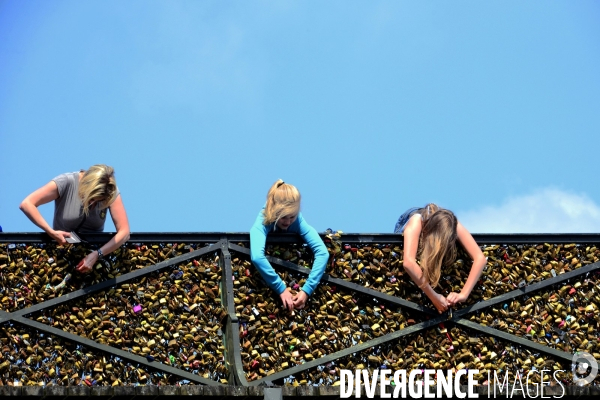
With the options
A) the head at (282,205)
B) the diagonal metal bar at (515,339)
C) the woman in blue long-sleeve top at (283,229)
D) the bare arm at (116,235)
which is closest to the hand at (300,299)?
the woman in blue long-sleeve top at (283,229)

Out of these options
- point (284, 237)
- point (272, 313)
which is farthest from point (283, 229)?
point (272, 313)

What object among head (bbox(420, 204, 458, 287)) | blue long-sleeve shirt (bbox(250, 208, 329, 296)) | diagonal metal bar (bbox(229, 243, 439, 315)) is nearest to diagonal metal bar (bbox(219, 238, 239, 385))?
diagonal metal bar (bbox(229, 243, 439, 315))

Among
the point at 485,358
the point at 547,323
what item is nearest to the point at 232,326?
the point at 485,358

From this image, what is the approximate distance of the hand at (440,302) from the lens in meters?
8.85

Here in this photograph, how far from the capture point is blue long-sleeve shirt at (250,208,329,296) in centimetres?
855

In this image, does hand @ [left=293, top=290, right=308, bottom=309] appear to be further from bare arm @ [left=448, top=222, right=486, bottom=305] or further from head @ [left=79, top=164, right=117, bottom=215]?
head @ [left=79, top=164, right=117, bottom=215]

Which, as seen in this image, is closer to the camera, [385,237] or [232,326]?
[232,326]

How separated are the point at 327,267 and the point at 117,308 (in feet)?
5.73

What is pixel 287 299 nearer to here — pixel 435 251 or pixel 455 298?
pixel 435 251

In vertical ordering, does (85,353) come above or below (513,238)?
below

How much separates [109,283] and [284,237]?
146 centimetres

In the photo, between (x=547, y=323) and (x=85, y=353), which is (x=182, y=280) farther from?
(x=547, y=323)

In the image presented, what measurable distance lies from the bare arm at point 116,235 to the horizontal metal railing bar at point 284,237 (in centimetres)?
11

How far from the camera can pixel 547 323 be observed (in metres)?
9.14
